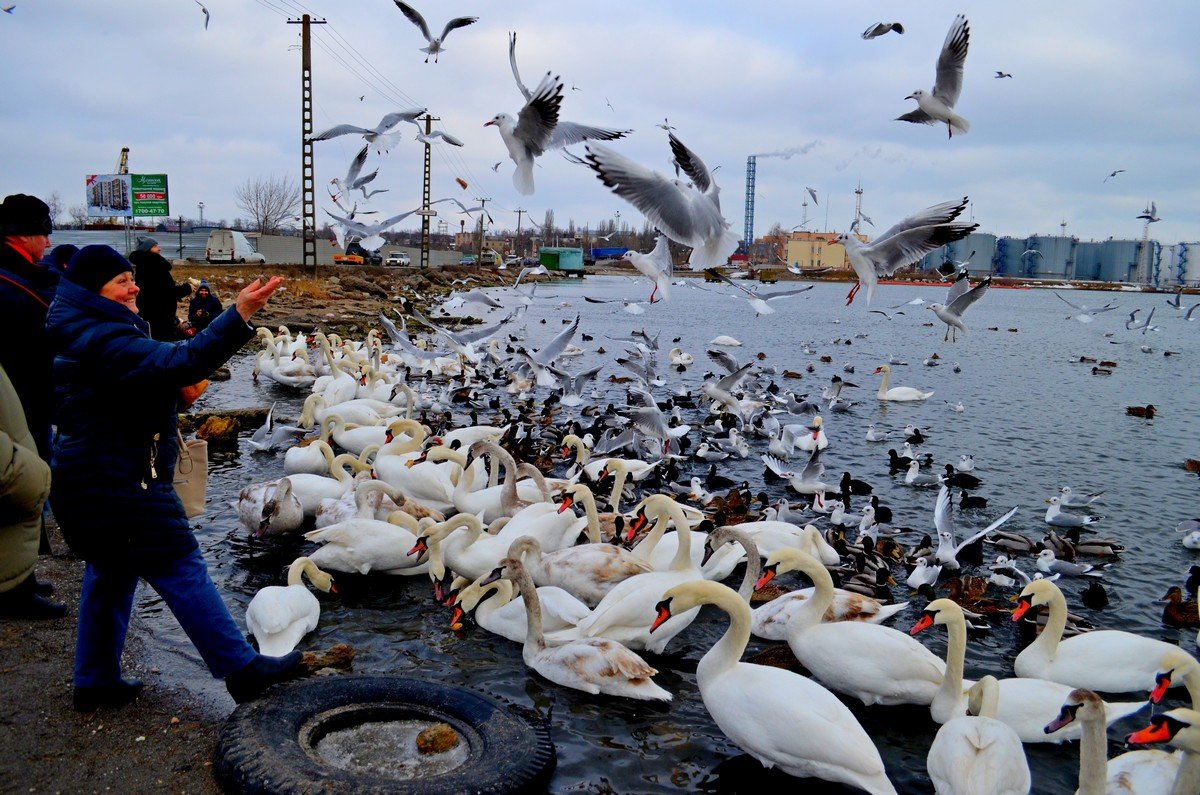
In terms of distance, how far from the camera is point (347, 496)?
9477 millimetres

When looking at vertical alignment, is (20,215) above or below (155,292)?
above

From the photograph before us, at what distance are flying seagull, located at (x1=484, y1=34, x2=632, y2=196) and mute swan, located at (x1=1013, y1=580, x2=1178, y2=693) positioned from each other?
19.3 feet

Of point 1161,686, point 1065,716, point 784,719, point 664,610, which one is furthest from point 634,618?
point 1161,686

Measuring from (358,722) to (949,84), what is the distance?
935cm

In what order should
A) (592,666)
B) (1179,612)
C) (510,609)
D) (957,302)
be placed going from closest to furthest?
(592,666) → (510,609) → (1179,612) → (957,302)

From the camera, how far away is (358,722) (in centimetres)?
508

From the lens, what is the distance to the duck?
833 centimetres

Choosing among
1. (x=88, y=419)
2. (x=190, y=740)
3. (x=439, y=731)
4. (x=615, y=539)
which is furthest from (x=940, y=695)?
(x=88, y=419)

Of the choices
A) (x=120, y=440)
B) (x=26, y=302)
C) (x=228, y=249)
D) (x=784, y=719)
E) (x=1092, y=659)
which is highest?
(x=228, y=249)

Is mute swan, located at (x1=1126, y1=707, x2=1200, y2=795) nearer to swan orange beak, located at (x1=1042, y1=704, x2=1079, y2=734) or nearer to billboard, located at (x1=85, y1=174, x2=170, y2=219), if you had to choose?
swan orange beak, located at (x1=1042, y1=704, x2=1079, y2=734)

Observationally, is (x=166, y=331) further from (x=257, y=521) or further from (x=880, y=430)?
(x=880, y=430)

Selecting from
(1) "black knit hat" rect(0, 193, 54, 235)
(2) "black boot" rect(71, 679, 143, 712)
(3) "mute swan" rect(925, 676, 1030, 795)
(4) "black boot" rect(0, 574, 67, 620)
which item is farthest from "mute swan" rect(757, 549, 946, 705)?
(1) "black knit hat" rect(0, 193, 54, 235)

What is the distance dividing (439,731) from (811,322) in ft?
166

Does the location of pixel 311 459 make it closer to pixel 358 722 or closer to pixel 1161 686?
pixel 358 722
